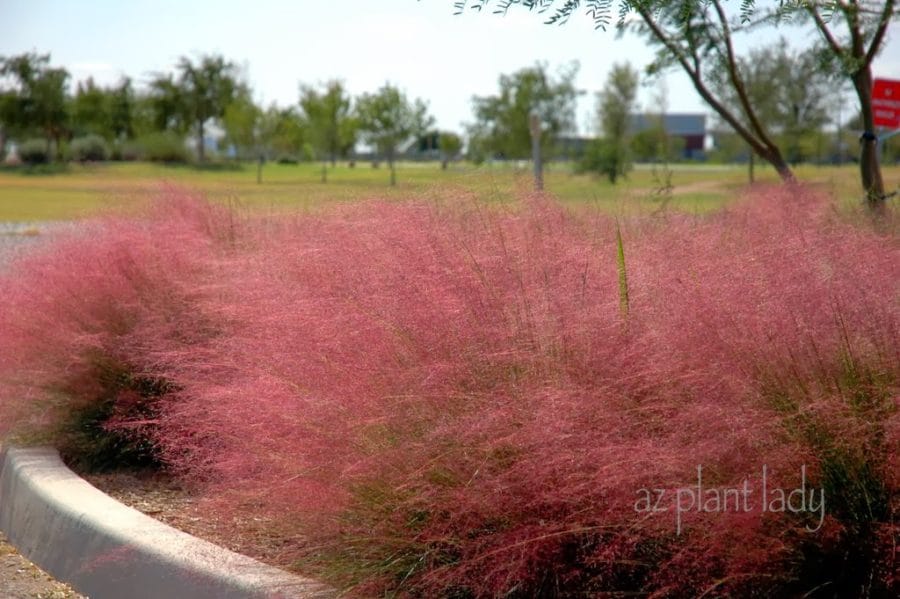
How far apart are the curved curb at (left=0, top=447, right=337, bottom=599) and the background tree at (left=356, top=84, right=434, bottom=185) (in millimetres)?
57735

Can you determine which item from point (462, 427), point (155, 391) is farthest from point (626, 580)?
point (155, 391)

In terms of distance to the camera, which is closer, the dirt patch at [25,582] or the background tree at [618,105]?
the dirt patch at [25,582]

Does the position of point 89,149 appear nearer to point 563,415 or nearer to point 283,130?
point 283,130

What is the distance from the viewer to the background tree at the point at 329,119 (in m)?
68.0

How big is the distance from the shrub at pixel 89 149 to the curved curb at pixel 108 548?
2031 inches

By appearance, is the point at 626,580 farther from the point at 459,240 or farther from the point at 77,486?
the point at 77,486

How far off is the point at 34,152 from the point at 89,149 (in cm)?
400

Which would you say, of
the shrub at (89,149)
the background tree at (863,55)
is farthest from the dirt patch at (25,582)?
the shrub at (89,149)

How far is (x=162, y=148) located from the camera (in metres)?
55.7

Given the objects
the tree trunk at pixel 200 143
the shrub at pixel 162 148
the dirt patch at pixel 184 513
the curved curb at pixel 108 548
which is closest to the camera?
the curved curb at pixel 108 548

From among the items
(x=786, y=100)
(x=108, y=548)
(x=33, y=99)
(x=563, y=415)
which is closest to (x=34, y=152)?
(x=33, y=99)

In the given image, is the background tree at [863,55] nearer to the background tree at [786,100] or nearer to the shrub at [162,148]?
the background tree at [786,100]

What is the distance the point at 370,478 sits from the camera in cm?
351

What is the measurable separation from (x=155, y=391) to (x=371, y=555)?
2593 millimetres
